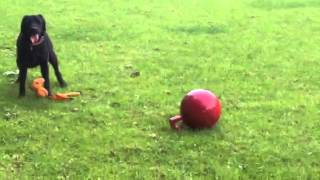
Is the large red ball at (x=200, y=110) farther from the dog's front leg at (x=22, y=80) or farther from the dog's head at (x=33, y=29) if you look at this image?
the dog's front leg at (x=22, y=80)

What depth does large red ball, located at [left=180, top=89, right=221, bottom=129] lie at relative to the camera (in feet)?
24.7

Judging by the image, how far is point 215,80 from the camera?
1003cm

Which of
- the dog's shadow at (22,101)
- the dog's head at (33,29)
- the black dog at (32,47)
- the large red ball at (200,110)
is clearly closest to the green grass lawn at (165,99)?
the dog's shadow at (22,101)

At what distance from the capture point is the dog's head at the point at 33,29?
27.7 feet

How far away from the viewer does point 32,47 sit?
28.4ft

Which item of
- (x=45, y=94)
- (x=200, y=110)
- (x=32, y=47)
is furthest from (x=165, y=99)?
(x=32, y=47)

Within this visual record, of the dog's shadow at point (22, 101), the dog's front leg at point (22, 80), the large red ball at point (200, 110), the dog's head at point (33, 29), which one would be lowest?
the dog's shadow at point (22, 101)

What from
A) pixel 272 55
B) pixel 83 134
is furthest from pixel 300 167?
pixel 272 55

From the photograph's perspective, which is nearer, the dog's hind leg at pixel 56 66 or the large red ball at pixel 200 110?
the large red ball at pixel 200 110

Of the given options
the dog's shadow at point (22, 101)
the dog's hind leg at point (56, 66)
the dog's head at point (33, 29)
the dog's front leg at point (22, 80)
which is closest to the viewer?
the dog's head at point (33, 29)

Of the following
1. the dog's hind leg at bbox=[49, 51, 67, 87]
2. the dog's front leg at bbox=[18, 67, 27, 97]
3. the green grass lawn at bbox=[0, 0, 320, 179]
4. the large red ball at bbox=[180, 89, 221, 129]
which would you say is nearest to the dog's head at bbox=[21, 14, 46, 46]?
the dog's front leg at bbox=[18, 67, 27, 97]

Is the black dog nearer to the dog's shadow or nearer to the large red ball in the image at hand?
the dog's shadow

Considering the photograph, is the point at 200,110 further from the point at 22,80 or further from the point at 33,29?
the point at 22,80

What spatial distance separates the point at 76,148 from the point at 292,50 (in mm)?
6134
